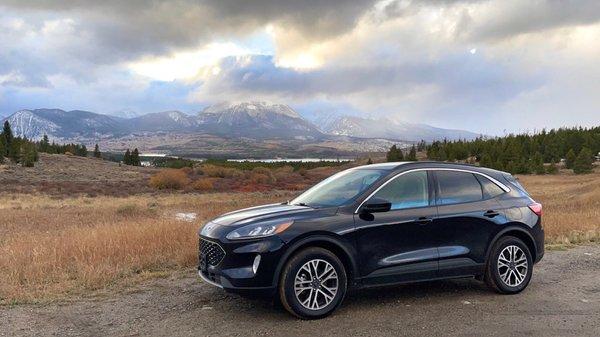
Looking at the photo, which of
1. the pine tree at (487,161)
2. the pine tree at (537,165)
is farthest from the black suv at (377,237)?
the pine tree at (487,161)

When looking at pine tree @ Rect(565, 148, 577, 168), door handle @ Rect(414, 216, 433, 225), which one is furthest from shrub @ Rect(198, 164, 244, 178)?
door handle @ Rect(414, 216, 433, 225)

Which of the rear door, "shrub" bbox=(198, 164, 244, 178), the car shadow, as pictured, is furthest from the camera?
"shrub" bbox=(198, 164, 244, 178)

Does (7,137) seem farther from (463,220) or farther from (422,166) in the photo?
(463,220)

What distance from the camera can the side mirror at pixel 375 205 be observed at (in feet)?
20.2

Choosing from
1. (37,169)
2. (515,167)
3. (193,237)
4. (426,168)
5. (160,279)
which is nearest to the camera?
(426,168)

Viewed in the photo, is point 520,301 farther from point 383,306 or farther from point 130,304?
point 130,304

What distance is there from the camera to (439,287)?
7371 millimetres

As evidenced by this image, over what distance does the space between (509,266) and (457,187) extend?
1.25 meters

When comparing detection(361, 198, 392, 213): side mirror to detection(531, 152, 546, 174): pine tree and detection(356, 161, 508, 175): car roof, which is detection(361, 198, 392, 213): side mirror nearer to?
detection(356, 161, 508, 175): car roof

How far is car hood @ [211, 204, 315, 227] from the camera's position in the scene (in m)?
6.10

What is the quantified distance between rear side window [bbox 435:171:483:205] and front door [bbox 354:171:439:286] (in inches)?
8.5

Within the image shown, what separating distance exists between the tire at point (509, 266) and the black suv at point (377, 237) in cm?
1

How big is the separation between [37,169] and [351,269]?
7600cm

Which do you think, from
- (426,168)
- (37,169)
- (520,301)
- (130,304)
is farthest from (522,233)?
(37,169)
